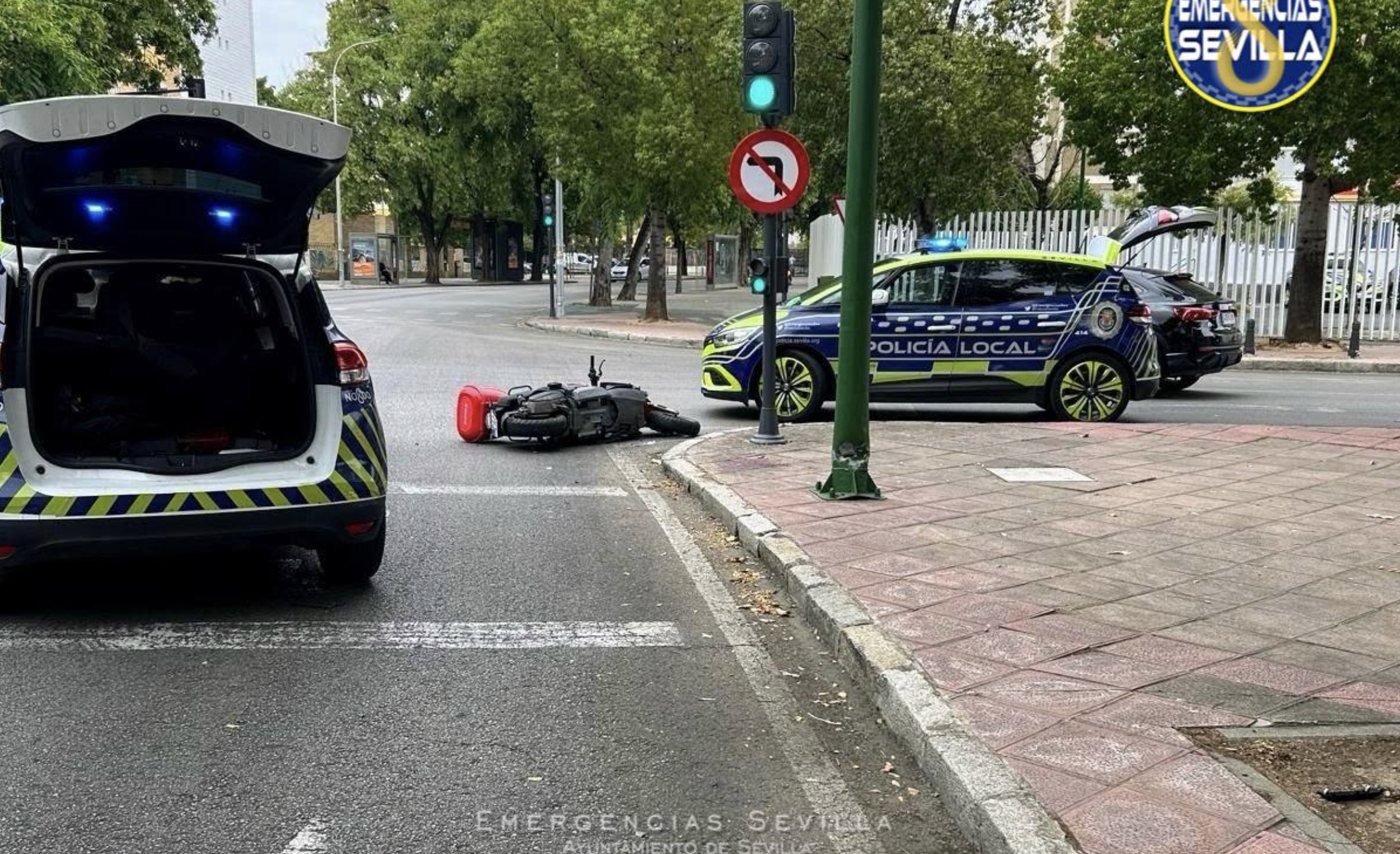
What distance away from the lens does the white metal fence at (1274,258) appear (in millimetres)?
21562

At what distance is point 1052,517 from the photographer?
6.66 meters

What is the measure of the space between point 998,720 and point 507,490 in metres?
4.83

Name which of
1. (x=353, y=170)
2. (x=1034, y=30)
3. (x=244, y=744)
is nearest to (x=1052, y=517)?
(x=244, y=744)

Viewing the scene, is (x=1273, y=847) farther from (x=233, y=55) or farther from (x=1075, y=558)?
(x=233, y=55)

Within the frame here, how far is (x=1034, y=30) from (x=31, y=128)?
78.1 feet

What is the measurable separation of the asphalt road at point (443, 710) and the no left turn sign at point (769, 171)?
308cm

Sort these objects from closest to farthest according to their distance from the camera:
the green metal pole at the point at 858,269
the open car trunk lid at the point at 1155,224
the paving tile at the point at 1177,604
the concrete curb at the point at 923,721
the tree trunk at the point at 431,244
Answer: the concrete curb at the point at 923,721 < the paving tile at the point at 1177,604 < the green metal pole at the point at 858,269 < the open car trunk lid at the point at 1155,224 < the tree trunk at the point at 431,244

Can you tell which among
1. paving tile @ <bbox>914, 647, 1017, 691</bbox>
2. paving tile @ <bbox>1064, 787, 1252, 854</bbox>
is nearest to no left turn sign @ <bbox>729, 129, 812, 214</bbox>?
paving tile @ <bbox>914, 647, 1017, 691</bbox>

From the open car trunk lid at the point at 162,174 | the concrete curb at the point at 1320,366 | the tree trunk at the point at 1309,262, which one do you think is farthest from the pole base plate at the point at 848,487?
the tree trunk at the point at 1309,262

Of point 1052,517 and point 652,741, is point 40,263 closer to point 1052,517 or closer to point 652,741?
point 652,741

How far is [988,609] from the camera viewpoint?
16.0 ft

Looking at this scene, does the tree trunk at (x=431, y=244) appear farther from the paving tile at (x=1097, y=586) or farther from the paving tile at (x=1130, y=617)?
the paving tile at (x=1130, y=617)

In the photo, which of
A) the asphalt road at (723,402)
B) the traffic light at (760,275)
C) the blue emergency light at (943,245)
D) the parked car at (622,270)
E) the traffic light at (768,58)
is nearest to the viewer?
the traffic light at (768,58)

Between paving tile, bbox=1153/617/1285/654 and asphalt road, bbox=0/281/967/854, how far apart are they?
1.40 m
